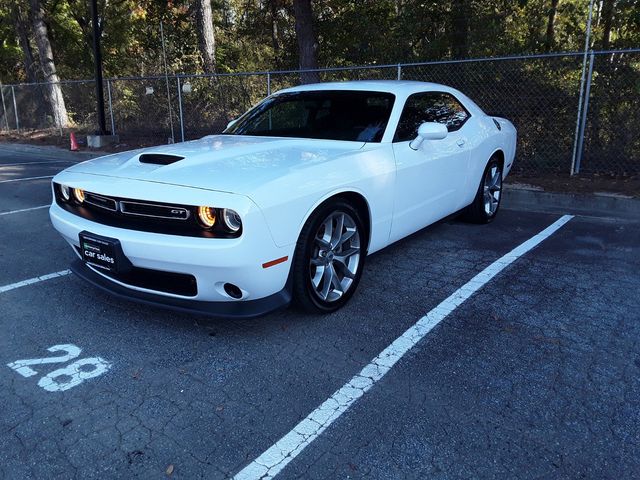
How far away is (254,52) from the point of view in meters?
20.9

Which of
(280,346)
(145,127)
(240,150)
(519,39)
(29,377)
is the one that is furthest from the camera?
(145,127)

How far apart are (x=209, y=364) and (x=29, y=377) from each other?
3.17 feet

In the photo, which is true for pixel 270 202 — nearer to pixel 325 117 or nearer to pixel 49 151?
pixel 325 117

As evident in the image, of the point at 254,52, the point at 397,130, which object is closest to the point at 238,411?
the point at 397,130

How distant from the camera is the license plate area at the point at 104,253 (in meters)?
3.12

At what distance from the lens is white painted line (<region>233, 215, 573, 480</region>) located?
227 centimetres

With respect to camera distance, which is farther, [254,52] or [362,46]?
[254,52]

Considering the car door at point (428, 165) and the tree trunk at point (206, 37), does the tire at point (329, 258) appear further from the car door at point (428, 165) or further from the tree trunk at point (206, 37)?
the tree trunk at point (206, 37)

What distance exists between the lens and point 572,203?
23.3 feet

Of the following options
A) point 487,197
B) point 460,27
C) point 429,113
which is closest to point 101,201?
point 429,113

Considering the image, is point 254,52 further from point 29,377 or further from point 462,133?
point 29,377

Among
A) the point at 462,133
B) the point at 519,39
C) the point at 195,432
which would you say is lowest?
the point at 195,432

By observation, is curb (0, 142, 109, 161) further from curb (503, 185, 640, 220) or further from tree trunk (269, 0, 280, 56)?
curb (503, 185, 640, 220)

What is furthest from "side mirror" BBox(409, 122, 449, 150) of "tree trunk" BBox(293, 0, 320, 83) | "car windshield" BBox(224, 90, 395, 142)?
"tree trunk" BBox(293, 0, 320, 83)
